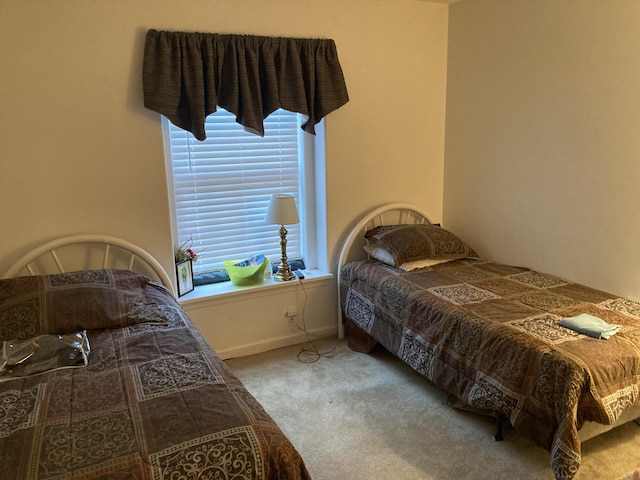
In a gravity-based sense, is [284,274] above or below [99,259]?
below

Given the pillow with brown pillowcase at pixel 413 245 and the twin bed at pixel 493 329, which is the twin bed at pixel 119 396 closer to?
the twin bed at pixel 493 329

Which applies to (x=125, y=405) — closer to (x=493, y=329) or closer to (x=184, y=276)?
(x=184, y=276)

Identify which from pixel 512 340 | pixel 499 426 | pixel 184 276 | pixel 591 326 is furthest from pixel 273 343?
pixel 591 326

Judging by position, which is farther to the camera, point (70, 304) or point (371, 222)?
point (371, 222)

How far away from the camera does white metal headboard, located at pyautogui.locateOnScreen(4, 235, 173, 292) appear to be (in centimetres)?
246

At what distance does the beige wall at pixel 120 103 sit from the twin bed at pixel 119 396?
0.92 ft

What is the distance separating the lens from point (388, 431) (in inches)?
92.4

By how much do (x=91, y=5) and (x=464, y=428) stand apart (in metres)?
2.91

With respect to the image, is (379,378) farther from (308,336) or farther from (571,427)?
(571,427)

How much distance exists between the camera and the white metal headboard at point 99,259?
8.06 ft

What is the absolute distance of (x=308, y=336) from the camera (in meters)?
3.37

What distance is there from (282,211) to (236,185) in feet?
1.31

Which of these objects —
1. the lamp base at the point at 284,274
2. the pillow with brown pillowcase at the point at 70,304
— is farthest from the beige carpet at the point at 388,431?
the pillow with brown pillowcase at the point at 70,304

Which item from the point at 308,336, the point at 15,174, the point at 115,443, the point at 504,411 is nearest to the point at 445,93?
the point at 308,336
